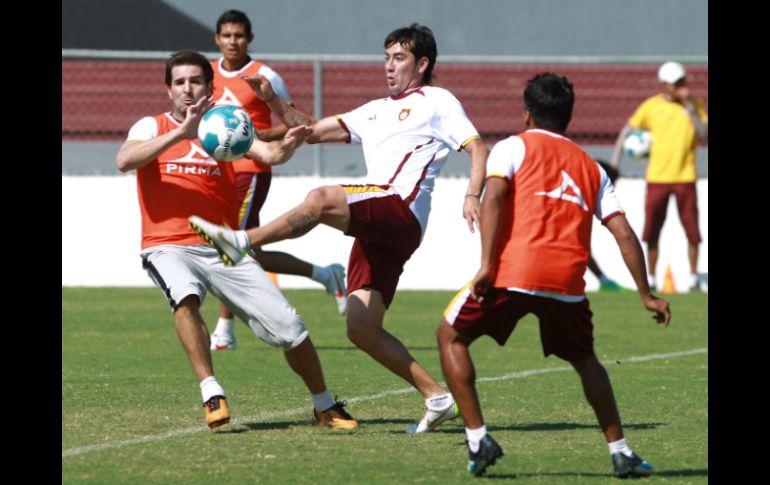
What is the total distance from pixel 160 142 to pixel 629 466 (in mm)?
3140

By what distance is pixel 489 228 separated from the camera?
665 centimetres

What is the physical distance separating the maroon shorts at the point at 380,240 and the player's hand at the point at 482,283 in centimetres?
138

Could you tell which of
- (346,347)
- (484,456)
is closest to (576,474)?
(484,456)

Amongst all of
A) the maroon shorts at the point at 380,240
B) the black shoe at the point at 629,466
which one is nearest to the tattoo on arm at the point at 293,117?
the maroon shorts at the point at 380,240

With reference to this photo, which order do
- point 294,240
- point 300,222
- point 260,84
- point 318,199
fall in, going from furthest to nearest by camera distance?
point 294,240
point 260,84
point 318,199
point 300,222

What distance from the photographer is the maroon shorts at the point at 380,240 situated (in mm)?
7996

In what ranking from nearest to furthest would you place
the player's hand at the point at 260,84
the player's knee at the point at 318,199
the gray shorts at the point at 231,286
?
1. the player's knee at the point at 318,199
2. the gray shorts at the point at 231,286
3. the player's hand at the point at 260,84

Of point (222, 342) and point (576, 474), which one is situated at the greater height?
point (222, 342)

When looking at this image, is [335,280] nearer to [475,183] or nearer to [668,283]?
[475,183]

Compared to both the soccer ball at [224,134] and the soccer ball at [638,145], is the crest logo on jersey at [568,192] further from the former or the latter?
the soccer ball at [638,145]

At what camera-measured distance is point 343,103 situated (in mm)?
21656

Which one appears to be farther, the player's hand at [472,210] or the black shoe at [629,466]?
the player's hand at [472,210]

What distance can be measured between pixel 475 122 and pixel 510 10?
2.51 meters
